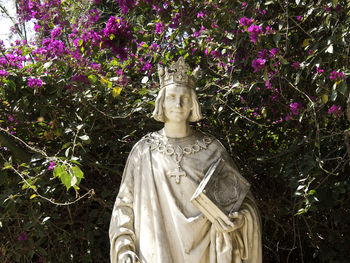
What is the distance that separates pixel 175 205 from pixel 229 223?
33 centimetres

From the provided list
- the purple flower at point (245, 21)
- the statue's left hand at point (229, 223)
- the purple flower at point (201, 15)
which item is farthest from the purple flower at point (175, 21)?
the statue's left hand at point (229, 223)

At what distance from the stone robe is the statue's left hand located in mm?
59

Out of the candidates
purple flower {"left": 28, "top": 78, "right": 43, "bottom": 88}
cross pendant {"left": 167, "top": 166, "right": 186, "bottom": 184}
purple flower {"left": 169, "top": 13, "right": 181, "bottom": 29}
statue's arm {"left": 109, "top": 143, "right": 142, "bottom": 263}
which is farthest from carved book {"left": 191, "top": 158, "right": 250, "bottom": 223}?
purple flower {"left": 28, "top": 78, "right": 43, "bottom": 88}

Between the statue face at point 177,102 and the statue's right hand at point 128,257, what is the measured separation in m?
0.83

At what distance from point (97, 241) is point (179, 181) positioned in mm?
1588

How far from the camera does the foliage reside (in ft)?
14.8

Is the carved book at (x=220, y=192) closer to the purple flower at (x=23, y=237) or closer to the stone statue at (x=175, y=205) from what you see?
the stone statue at (x=175, y=205)

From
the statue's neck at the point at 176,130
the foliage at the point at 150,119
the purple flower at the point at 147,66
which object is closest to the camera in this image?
the statue's neck at the point at 176,130

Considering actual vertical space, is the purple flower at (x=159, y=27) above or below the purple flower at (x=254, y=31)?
above

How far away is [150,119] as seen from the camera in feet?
16.2

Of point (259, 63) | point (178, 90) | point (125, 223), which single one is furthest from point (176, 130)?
point (259, 63)

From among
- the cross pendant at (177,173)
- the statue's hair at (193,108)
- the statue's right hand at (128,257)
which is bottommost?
the statue's right hand at (128,257)

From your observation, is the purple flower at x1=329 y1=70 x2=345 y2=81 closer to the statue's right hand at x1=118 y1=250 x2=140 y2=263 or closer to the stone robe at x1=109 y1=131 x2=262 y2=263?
the stone robe at x1=109 y1=131 x2=262 y2=263

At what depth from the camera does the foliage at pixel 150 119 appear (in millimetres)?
4516
